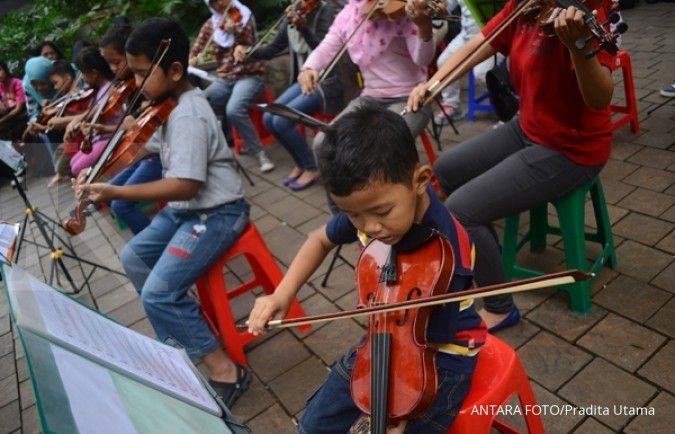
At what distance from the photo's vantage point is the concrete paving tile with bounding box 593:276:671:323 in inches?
83.4

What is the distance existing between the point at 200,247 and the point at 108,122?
5.12ft

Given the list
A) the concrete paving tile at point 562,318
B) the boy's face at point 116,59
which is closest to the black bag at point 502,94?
the concrete paving tile at point 562,318

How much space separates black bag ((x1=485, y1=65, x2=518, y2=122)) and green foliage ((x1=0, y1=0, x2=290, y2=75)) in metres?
3.70

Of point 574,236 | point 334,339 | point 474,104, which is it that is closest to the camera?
point 574,236

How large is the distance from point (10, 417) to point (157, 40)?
6.60ft

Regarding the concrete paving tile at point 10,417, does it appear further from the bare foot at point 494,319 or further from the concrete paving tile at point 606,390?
the concrete paving tile at point 606,390

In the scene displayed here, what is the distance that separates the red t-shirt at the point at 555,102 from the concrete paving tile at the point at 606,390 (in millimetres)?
801

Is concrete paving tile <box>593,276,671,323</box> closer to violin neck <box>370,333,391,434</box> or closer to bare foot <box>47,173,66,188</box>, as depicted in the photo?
violin neck <box>370,333,391,434</box>

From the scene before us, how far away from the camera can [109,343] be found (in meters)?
1.08

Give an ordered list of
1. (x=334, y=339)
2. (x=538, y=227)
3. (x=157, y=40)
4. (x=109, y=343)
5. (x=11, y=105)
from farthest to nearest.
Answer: (x=11, y=105) → (x=538, y=227) → (x=334, y=339) → (x=157, y=40) → (x=109, y=343)

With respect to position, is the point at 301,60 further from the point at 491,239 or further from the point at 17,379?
the point at 17,379

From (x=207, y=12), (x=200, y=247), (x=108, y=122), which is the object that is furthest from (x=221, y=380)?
(x=207, y=12)

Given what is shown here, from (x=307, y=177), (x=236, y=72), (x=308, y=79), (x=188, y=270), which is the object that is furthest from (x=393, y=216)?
(x=236, y=72)

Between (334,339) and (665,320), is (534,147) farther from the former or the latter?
(334,339)
